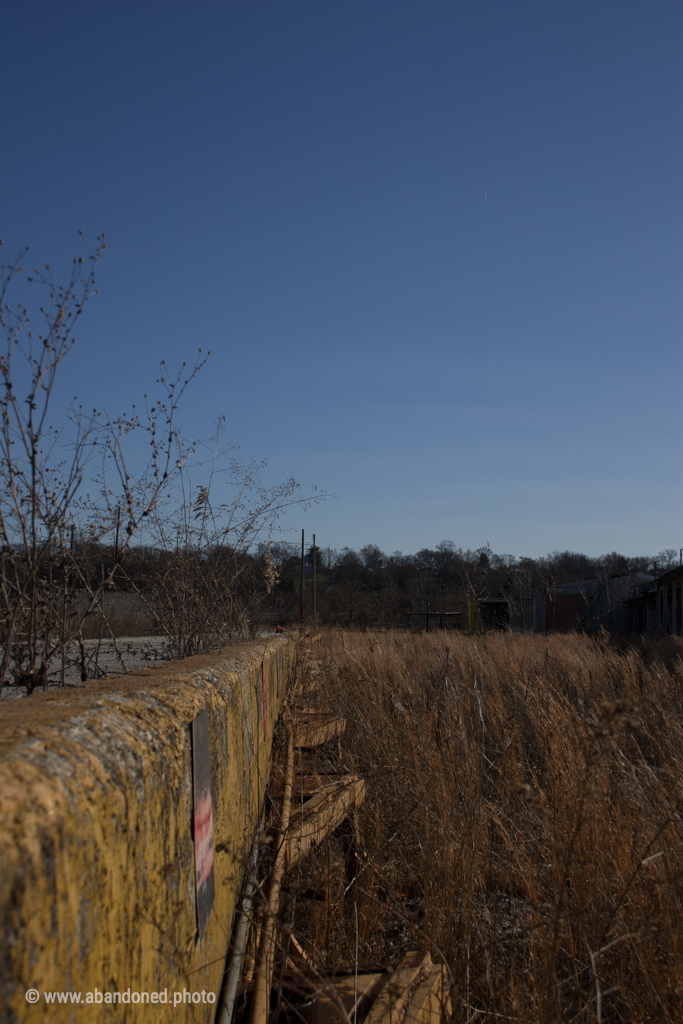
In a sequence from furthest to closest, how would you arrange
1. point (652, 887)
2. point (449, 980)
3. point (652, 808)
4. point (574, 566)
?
1. point (574, 566)
2. point (652, 808)
3. point (652, 887)
4. point (449, 980)

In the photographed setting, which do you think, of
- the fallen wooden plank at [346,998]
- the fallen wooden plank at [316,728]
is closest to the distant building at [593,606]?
the fallen wooden plank at [316,728]

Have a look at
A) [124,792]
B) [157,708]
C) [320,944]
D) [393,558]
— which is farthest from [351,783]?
[393,558]

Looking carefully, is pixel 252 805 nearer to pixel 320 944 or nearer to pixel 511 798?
pixel 320 944

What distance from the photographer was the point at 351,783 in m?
3.48

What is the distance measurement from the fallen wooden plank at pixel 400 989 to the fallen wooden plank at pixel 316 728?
2259 mm

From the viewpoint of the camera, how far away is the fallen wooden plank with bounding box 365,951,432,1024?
5.72ft

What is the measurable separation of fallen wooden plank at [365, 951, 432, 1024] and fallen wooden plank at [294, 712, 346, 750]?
7.41 ft

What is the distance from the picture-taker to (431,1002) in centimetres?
190

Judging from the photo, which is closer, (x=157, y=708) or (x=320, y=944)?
(x=157, y=708)

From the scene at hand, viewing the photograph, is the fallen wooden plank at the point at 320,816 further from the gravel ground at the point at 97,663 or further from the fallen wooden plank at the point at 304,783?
the gravel ground at the point at 97,663

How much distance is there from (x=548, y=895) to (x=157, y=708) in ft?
9.25

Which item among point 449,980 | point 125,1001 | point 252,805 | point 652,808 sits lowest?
point 449,980

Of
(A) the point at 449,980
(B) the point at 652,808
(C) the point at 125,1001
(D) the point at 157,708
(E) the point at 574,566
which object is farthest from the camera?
(E) the point at 574,566

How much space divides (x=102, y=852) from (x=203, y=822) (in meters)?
0.64
